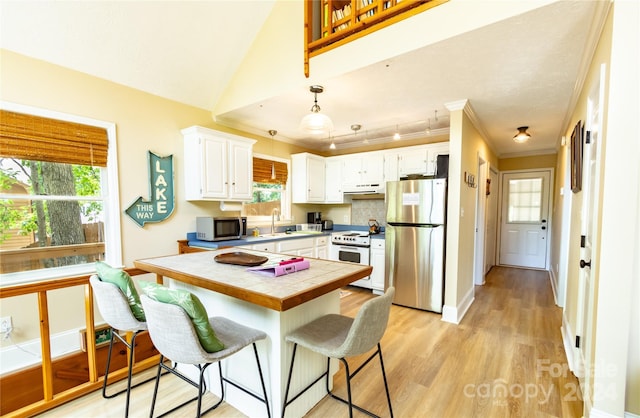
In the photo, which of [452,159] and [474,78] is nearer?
[474,78]

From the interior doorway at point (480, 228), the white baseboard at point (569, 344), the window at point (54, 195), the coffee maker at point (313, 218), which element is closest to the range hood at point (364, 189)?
the coffee maker at point (313, 218)

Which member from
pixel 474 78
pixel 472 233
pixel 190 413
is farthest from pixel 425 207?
pixel 190 413

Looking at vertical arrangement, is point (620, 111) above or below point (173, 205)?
above

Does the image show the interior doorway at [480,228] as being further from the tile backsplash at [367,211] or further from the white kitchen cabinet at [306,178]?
the white kitchen cabinet at [306,178]

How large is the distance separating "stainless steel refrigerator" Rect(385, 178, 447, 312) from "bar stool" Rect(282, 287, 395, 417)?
6.66ft

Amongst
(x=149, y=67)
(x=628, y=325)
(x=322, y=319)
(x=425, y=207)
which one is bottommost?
(x=322, y=319)

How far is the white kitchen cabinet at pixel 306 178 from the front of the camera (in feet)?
16.0

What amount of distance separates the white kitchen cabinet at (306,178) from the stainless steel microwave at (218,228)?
1406mm

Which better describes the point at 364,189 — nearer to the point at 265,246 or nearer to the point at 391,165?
the point at 391,165

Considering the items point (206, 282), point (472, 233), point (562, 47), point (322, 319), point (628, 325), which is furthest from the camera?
point (472, 233)

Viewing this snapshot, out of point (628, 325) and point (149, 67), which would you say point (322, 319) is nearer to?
point (628, 325)

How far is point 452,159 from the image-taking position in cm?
310

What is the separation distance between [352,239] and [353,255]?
251 mm

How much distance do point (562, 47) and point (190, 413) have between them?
11.7 feet
